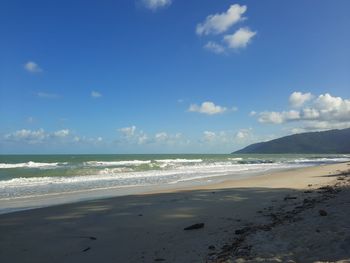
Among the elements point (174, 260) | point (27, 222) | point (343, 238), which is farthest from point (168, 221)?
point (343, 238)

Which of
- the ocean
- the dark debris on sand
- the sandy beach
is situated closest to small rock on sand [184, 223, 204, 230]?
the sandy beach

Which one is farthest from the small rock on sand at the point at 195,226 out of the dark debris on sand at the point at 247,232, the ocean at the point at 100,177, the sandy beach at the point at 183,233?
the ocean at the point at 100,177

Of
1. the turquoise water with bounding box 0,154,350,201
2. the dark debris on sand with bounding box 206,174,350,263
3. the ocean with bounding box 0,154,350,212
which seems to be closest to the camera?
the dark debris on sand with bounding box 206,174,350,263

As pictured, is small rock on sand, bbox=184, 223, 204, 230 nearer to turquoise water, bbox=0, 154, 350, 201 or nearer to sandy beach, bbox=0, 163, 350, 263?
sandy beach, bbox=0, 163, 350, 263

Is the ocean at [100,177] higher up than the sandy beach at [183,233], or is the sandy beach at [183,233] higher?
the ocean at [100,177]

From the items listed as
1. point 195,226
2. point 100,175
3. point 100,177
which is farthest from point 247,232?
point 100,175

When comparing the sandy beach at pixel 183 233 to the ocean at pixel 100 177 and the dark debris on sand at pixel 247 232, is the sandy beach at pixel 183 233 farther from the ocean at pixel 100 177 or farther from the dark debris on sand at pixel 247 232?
the ocean at pixel 100 177

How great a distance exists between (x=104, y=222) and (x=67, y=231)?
48.3 inches

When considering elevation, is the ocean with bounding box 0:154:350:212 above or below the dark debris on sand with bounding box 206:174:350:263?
above

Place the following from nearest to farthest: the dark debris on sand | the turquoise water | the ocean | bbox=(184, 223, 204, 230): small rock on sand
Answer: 1. the dark debris on sand
2. bbox=(184, 223, 204, 230): small rock on sand
3. the ocean
4. the turquoise water

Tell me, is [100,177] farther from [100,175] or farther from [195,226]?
[195,226]

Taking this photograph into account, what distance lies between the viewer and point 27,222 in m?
10.8

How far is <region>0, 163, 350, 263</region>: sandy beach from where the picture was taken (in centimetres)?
613

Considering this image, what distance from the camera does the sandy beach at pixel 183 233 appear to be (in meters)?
6.13
